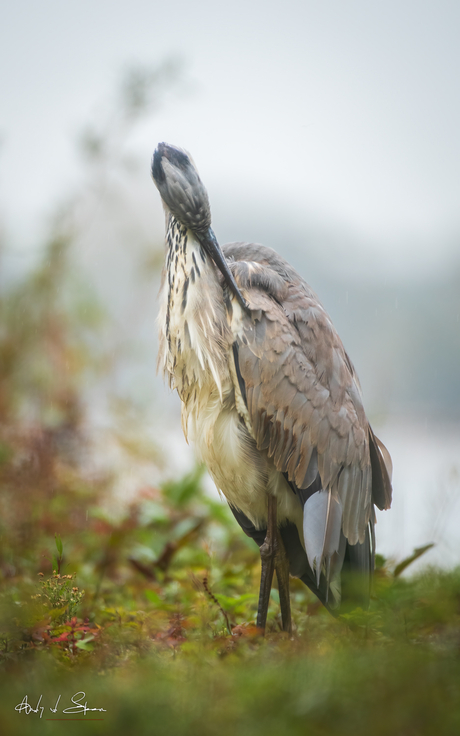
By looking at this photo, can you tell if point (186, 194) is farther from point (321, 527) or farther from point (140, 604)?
point (140, 604)

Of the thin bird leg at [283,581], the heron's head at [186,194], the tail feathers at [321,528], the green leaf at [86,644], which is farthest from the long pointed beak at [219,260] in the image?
the green leaf at [86,644]

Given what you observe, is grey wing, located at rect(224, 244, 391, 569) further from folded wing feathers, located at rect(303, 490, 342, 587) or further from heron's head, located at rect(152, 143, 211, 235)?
heron's head, located at rect(152, 143, 211, 235)

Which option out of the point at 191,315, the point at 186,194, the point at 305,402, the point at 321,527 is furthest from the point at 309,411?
the point at 186,194

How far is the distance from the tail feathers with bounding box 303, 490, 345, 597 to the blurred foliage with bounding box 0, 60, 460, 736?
214mm

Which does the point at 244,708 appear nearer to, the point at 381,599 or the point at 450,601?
the point at 450,601

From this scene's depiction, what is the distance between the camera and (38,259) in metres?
3.49

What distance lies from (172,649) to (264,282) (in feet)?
3.92

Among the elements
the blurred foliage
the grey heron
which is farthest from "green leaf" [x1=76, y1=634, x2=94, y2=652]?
the grey heron

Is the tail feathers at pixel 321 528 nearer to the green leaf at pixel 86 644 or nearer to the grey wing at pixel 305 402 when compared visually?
the grey wing at pixel 305 402

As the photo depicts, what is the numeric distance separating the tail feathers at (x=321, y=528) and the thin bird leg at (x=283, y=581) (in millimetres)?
222

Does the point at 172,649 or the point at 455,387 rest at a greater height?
the point at 455,387

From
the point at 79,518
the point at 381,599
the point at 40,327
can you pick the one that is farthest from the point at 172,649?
the point at 40,327

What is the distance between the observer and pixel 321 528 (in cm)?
183

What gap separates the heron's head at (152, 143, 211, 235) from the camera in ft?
6.10
